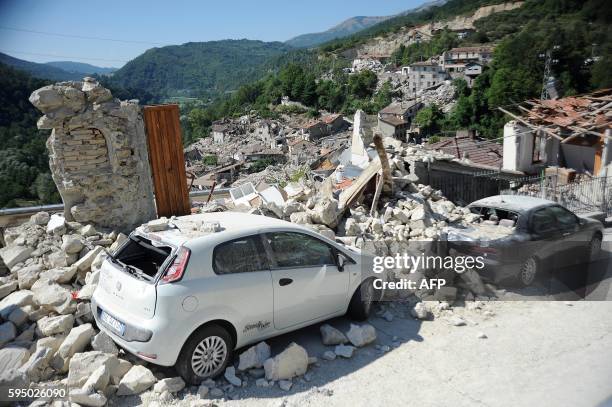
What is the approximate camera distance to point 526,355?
15.8ft

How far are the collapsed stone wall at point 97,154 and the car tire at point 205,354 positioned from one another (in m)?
4.11

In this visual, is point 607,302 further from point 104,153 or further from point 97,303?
point 104,153

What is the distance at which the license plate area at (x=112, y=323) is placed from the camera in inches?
162

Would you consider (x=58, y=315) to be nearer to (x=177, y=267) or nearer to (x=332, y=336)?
(x=177, y=267)

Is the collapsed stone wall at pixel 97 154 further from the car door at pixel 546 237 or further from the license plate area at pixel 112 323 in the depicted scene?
the car door at pixel 546 237

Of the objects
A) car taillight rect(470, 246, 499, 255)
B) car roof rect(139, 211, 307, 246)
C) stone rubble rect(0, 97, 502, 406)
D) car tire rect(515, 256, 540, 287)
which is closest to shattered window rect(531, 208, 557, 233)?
car tire rect(515, 256, 540, 287)

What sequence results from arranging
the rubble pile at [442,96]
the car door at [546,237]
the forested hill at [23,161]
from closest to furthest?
the car door at [546,237] → the forested hill at [23,161] → the rubble pile at [442,96]

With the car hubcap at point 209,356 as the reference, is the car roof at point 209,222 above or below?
above

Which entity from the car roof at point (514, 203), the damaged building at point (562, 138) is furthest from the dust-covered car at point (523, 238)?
the damaged building at point (562, 138)

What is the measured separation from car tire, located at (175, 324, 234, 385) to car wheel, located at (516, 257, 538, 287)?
181 inches

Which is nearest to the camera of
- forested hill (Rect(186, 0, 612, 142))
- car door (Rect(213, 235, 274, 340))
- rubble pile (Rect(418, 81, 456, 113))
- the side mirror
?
car door (Rect(213, 235, 274, 340))

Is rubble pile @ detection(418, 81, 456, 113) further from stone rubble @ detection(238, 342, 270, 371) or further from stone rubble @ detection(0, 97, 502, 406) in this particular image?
stone rubble @ detection(238, 342, 270, 371)

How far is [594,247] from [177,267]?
733 centimetres

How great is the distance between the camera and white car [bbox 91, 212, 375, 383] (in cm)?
394
